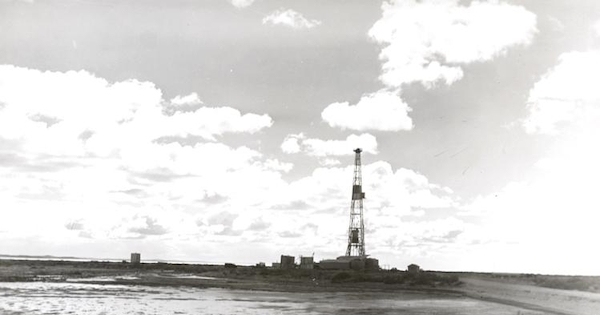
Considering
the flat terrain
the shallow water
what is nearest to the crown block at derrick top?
the flat terrain

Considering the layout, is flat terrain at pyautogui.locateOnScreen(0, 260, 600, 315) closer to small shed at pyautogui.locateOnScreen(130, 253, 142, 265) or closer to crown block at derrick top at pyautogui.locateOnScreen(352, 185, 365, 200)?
crown block at derrick top at pyautogui.locateOnScreen(352, 185, 365, 200)

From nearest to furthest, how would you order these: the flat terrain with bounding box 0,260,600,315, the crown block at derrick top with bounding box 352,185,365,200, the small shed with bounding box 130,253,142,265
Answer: the flat terrain with bounding box 0,260,600,315, the crown block at derrick top with bounding box 352,185,365,200, the small shed with bounding box 130,253,142,265

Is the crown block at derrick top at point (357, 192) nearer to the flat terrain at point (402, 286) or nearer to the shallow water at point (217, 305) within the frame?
the flat terrain at point (402, 286)

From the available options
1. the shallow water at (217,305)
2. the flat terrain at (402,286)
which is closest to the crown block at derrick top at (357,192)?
the flat terrain at (402,286)

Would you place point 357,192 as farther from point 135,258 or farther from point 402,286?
point 135,258

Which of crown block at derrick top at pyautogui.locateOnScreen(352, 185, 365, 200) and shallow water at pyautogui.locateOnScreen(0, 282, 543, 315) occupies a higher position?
crown block at derrick top at pyautogui.locateOnScreen(352, 185, 365, 200)

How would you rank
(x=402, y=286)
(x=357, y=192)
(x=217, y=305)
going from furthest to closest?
1. (x=357, y=192)
2. (x=402, y=286)
3. (x=217, y=305)

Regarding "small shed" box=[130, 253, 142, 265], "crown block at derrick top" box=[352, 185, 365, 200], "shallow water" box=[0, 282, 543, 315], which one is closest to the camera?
"shallow water" box=[0, 282, 543, 315]

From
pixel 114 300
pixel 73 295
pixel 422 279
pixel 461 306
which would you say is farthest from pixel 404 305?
pixel 422 279

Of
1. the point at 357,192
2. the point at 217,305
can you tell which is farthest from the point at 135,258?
the point at 217,305

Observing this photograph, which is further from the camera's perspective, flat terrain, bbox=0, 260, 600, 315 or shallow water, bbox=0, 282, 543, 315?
flat terrain, bbox=0, 260, 600, 315

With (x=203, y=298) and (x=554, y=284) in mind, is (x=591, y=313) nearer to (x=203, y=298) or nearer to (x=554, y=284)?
(x=203, y=298)
